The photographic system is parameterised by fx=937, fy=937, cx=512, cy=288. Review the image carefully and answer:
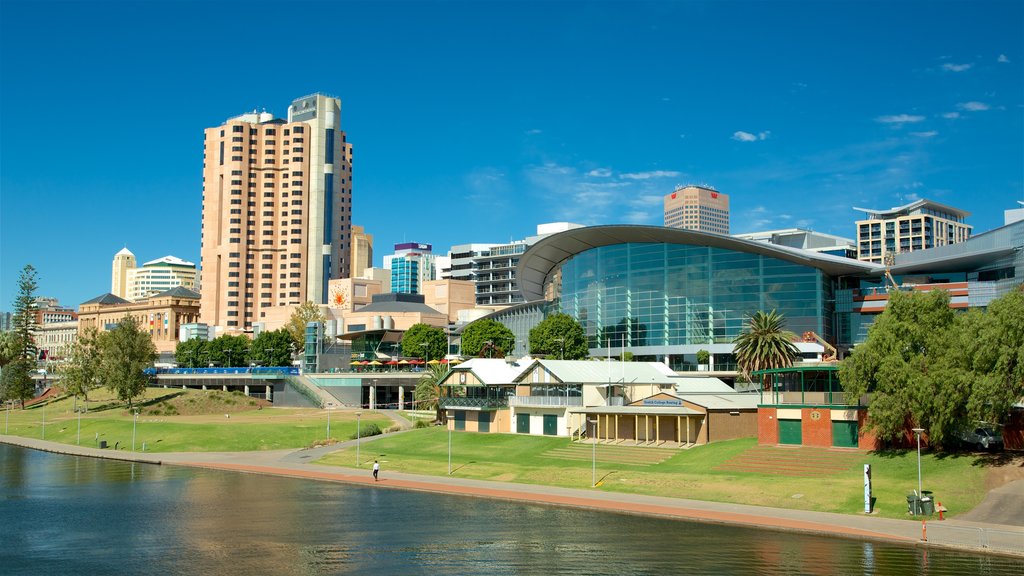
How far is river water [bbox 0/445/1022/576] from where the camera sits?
41781 mm

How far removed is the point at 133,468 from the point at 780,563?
2611 inches

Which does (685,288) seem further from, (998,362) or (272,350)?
(272,350)

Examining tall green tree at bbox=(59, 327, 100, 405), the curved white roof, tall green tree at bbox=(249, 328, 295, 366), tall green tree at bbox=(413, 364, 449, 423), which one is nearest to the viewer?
tall green tree at bbox=(413, 364, 449, 423)

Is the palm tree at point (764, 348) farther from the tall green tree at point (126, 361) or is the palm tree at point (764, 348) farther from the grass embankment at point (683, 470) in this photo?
the tall green tree at point (126, 361)

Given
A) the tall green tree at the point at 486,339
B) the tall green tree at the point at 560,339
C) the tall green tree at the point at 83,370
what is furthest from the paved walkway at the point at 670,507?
the tall green tree at the point at 83,370

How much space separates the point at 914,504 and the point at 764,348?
38.4 m

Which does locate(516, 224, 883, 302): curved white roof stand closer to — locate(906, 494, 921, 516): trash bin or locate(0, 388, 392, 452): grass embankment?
locate(0, 388, 392, 452): grass embankment

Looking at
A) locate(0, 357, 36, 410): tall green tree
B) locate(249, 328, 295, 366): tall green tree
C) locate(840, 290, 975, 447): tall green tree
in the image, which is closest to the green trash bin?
locate(840, 290, 975, 447): tall green tree

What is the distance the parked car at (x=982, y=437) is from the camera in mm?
59975

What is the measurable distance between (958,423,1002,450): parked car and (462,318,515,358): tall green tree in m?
88.0

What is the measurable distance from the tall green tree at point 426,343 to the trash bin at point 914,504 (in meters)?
118

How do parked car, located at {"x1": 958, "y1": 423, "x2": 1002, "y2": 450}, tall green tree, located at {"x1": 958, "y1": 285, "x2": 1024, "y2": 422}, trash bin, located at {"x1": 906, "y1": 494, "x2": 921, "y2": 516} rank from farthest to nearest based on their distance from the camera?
1. parked car, located at {"x1": 958, "y1": 423, "x2": 1002, "y2": 450}
2. tall green tree, located at {"x1": 958, "y1": 285, "x2": 1024, "y2": 422}
3. trash bin, located at {"x1": 906, "y1": 494, "x2": 921, "y2": 516}

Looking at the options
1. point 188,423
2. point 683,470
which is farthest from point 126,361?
point 683,470

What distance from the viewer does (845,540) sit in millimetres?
46562
